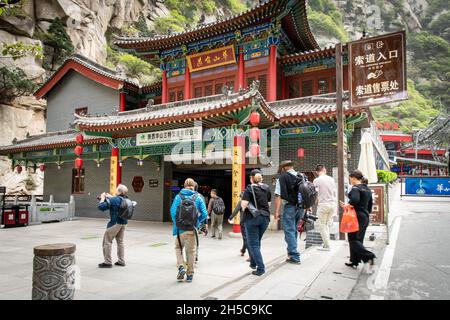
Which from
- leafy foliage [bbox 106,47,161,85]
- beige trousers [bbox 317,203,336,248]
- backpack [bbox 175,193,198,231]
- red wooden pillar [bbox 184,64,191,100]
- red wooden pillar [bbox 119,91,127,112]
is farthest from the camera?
leafy foliage [bbox 106,47,161,85]

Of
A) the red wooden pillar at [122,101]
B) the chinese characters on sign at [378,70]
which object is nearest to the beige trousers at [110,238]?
the chinese characters on sign at [378,70]

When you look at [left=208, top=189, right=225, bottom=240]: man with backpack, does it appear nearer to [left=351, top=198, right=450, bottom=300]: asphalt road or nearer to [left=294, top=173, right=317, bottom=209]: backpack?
[left=294, top=173, right=317, bottom=209]: backpack

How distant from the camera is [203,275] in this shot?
18.1 feet

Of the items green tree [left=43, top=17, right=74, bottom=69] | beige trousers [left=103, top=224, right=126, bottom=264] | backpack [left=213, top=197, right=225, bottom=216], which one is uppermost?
green tree [left=43, top=17, right=74, bottom=69]

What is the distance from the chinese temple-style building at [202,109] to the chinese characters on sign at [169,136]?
1.5 inches

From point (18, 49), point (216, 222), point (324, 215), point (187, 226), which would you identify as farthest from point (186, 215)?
point (18, 49)

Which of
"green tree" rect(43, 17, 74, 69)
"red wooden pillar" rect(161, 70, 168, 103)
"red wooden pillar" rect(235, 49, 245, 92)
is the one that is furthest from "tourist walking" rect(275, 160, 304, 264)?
"green tree" rect(43, 17, 74, 69)

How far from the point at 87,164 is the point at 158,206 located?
5.46 metres

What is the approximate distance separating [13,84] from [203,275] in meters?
25.3

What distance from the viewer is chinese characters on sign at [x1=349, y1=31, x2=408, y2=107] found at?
23.6 feet

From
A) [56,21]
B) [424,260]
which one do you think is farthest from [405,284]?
[56,21]

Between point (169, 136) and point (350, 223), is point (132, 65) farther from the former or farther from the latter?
point (350, 223)

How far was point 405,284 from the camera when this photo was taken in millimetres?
4621

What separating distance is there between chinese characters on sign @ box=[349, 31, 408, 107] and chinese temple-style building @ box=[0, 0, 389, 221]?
7.42 ft
